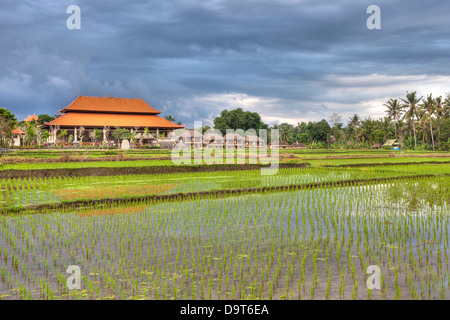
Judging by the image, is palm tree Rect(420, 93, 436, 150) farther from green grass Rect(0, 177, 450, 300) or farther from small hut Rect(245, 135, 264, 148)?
green grass Rect(0, 177, 450, 300)

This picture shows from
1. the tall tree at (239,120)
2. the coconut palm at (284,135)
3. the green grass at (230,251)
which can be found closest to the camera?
the green grass at (230,251)

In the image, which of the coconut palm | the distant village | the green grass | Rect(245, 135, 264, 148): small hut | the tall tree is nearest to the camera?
the green grass

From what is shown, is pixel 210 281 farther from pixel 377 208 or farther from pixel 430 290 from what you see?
pixel 377 208

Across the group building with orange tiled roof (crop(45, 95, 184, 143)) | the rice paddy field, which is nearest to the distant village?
building with orange tiled roof (crop(45, 95, 184, 143))

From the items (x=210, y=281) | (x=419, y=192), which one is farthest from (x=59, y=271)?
(x=419, y=192)

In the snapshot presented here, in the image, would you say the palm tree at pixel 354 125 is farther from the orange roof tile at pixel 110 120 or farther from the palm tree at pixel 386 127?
the orange roof tile at pixel 110 120

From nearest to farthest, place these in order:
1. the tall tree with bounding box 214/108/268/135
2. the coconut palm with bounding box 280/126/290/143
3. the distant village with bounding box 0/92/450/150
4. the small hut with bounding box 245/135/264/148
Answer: the distant village with bounding box 0/92/450/150, the small hut with bounding box 245/135/264/148, the tall tree with bounding box 214/108/268/135, the coconut palm with bounding box 280/126/290/143

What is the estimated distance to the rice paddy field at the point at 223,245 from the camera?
4211mm

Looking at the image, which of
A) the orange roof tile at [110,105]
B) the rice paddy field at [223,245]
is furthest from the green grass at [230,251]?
the orange roof tile at [110,105]

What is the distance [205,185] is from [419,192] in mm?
6803

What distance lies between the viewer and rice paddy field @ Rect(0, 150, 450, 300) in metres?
4.21

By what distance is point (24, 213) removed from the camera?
28.6ft

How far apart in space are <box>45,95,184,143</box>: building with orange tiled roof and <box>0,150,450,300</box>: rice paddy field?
40370 millimetres

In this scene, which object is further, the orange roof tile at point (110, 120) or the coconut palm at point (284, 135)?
the coconut palm at point (284, 135)
